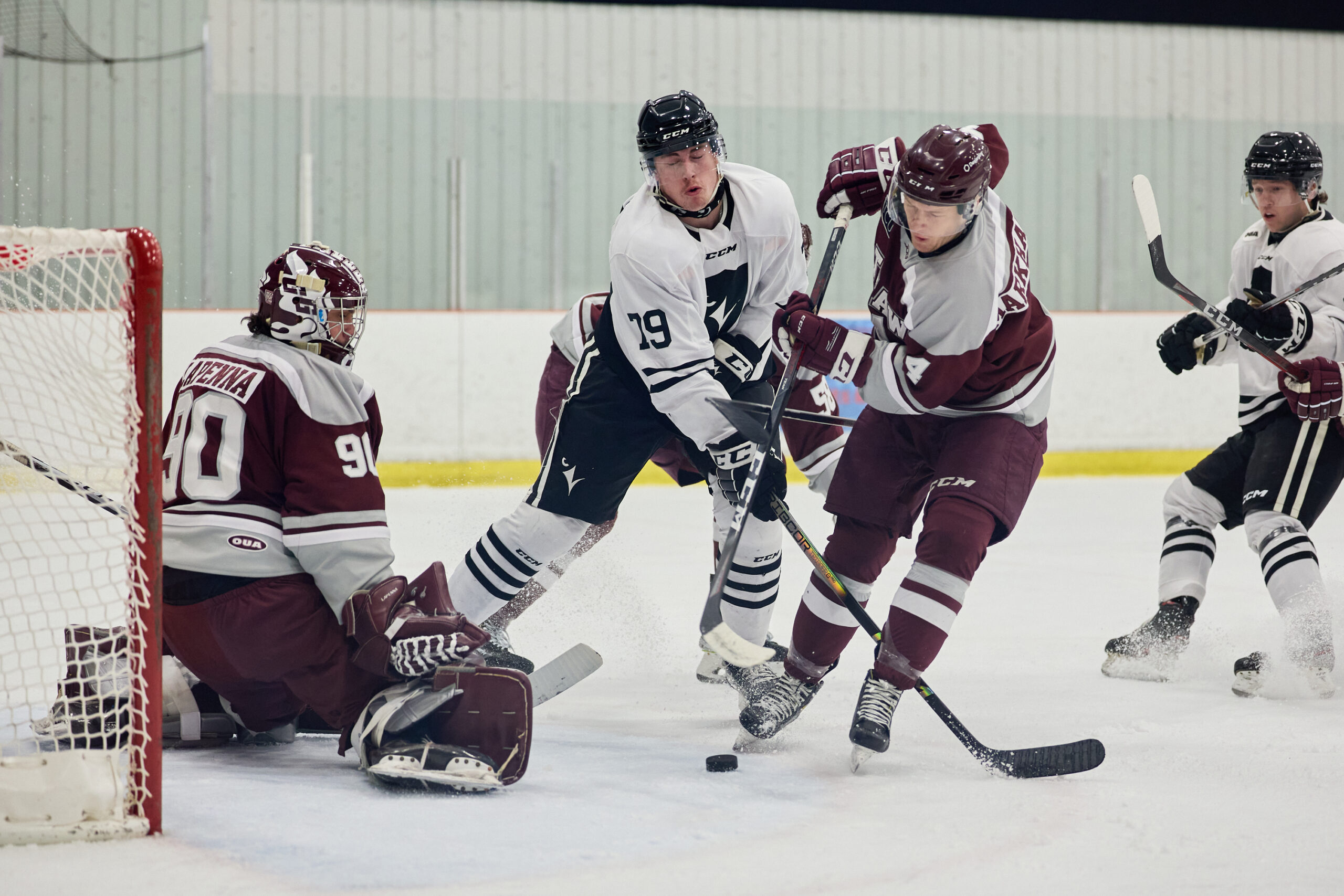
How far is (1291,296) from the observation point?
2744mm

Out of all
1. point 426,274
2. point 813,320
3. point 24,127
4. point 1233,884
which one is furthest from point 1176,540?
point 24,127

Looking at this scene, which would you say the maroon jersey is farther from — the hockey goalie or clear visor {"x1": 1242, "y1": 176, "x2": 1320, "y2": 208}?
clear visor {"x1": 1242, "y1": 176, "x2": 1320, "y2": 208}

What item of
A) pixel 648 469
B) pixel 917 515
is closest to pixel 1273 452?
pixel 917 515

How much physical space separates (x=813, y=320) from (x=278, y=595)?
36.6 inches

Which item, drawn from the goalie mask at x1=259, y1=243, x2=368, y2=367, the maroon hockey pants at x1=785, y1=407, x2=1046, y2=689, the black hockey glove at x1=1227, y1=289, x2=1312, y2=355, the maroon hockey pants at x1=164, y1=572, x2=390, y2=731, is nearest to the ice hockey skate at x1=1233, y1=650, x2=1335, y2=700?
Answer: the black hockey glove at x1=1227, y1=289, x2=1312, y2=355

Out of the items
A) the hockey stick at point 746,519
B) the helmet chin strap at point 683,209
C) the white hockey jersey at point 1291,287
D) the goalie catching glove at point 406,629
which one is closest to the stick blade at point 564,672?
the hockey stick at point 746,519

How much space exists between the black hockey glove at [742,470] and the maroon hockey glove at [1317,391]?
108cm

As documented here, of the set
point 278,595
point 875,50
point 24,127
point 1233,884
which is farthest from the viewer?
point 875,50

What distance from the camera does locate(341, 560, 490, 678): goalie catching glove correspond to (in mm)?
1837

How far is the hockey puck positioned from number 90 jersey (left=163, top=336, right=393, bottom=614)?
56 centimetres

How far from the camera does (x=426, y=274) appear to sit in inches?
258

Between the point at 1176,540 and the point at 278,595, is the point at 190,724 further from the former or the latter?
the point at 1176,540

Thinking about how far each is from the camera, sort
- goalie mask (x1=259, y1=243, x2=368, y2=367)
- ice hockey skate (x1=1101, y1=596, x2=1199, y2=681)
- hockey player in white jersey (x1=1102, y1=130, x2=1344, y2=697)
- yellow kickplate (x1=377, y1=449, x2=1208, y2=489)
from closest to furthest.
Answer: goalie mask (x1=259, y1=243, x2=368, y2=367)
hockey player in white jersey (x1=1102, y1=130, x2=1344, y2=697)
ice hockey skate (x1=1101, y1=596, x2=1199, y2=681)
yellow kickplate (x1=377, y1=449, x2=1208, y2=489)

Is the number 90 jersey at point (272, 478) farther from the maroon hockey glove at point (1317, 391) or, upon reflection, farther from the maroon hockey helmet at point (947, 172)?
the maroon hockey glove at point (1317, 391)
